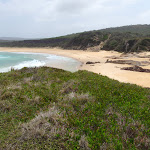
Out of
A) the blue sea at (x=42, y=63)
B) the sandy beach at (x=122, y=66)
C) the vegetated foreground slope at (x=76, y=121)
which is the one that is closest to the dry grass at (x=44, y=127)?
the vegetated foreground slope at (x=76, y=121)

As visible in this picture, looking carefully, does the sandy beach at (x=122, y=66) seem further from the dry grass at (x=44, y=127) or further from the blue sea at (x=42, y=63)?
the dry grass at (x=44, y=127)

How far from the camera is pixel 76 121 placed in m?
3.54

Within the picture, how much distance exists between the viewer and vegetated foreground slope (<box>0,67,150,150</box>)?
9.39 ft

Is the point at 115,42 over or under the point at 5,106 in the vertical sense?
over

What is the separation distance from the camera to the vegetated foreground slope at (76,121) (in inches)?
113

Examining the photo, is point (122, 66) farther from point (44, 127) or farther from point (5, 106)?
point (44, 127)

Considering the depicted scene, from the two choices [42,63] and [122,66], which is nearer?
[122,66]

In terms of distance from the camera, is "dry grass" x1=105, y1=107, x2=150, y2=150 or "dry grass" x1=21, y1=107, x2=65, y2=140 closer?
"dry grass" x1=105, y1=107, x2=150, y2=150

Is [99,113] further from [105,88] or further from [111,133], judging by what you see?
[105,88]

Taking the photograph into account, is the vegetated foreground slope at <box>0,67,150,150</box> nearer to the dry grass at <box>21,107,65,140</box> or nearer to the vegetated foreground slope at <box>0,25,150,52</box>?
the dry grass at <box>21,107,65,140</box>

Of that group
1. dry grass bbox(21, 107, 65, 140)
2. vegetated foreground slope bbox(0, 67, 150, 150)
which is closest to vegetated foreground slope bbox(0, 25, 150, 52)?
vegetated foreground slope bbox(0, 67, 150, 150)

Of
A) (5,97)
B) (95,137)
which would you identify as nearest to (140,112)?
(95,137)

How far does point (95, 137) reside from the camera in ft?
9.71

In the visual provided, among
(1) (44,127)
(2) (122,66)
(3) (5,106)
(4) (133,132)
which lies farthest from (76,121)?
(2) (122,66)
